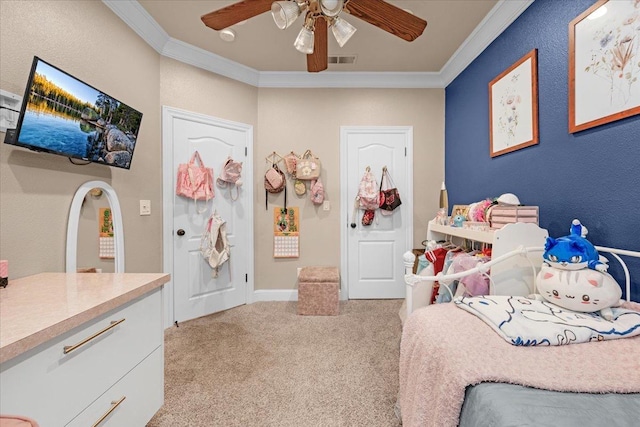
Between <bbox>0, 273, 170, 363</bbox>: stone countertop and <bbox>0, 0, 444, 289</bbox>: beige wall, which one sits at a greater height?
<bbox>0, 0, 444, 289</bbox>: beige wall

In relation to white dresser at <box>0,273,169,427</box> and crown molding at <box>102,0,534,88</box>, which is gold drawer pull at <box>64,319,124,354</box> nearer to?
white dresser at <box>0,273,169,427</box>

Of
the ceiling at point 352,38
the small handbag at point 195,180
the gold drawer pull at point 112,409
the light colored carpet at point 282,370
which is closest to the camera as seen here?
the gold drawer pull at point 112,409

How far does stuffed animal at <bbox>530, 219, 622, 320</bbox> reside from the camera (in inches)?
43.9

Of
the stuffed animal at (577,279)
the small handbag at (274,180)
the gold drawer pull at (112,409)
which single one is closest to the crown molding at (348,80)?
the small handbag at (274,180)

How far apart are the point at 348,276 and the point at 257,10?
2662 millimetres

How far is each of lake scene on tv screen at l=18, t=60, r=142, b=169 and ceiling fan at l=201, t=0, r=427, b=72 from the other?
77cm

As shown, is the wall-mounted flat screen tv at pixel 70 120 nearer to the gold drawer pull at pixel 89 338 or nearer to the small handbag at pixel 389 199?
the gold drawer pull at pixel 89 338

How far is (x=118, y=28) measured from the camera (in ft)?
6.71

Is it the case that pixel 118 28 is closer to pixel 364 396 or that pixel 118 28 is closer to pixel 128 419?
pixel 128 419

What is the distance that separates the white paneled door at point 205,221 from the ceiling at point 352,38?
70 centimetres

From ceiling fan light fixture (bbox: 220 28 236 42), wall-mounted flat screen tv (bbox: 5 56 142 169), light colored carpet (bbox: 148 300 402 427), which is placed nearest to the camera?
wall-mounted flat screen tv (bbox: 5 56 142 169)

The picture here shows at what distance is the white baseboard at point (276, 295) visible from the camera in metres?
3.21

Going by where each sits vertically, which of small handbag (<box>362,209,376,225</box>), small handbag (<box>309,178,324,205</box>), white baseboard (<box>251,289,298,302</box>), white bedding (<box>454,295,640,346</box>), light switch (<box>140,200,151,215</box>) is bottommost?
white baseboard (<box>251,289,298,302</box>)

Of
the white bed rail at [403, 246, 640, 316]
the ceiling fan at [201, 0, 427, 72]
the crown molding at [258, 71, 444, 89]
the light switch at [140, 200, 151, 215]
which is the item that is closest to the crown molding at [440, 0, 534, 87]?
the crown molding at [258, 71, 444, 89]
